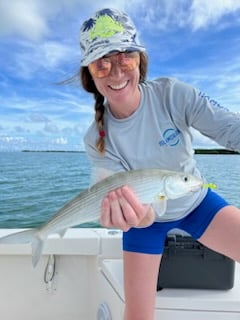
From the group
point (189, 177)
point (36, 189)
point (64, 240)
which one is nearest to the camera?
point (189, 177)

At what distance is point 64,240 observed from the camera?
2.07 metres

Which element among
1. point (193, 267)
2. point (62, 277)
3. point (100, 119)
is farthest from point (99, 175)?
point (62, 277)

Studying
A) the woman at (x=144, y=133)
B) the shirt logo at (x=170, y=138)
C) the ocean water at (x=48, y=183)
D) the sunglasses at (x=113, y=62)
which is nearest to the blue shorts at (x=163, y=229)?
the woman at (x=144, y=133)

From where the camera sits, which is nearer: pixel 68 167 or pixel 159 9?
pixel 159 9

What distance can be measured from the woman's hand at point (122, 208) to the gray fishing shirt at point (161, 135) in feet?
1.09

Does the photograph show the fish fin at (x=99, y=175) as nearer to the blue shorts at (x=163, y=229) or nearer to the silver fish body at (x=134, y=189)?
the silver fish body at (x=134, y=189)

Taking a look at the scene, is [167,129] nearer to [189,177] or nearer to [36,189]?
[189,177]

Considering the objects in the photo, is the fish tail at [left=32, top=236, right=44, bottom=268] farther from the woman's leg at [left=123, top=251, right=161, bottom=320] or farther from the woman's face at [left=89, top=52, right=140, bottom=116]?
the woman's face at [left=89, top=52, right=140, bottom=116]

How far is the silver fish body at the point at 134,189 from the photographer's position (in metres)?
Answer: 1.21

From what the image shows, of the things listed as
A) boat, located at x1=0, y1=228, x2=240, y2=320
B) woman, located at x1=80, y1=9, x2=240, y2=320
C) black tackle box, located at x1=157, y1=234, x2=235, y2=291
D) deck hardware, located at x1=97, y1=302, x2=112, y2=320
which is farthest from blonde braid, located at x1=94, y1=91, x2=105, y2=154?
deck hardware, located at x1=97, y1=302, x2=112, y2=320

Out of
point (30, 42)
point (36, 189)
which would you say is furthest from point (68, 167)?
point (30, 42)

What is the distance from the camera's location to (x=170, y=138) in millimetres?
1546

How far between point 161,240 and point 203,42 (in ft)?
35.9

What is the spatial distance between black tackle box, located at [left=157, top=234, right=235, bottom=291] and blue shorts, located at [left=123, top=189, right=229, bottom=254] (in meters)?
0.15
